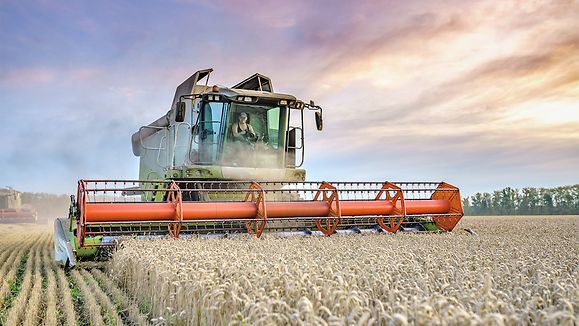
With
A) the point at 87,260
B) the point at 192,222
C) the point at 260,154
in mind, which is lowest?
the point at 87,260

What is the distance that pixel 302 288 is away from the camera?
2.87m

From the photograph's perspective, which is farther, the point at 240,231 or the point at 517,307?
the point at 240,231

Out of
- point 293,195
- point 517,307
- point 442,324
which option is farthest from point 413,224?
point 442,324

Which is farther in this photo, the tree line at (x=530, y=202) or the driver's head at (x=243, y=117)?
the tree line at (x=530, y=202)

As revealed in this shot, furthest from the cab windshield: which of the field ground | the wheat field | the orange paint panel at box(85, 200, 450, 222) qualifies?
the wheat field

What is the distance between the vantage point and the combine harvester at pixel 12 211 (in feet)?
102

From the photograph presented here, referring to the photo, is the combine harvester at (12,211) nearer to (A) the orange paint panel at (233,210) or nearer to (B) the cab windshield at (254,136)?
(B) the cab windshield at (254,136)

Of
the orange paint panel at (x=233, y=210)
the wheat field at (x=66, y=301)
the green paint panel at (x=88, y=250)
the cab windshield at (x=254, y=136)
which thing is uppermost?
the cab windshield at (x=254, y=136)

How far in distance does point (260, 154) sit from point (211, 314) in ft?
20.4

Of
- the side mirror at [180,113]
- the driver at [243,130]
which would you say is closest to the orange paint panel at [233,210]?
the side mirror at [180,113]

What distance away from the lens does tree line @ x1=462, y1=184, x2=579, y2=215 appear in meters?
31.3

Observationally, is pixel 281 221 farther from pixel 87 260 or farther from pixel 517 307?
pixel 517 307

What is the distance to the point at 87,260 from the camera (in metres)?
6.82

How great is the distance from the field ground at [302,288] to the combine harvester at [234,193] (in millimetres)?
778
